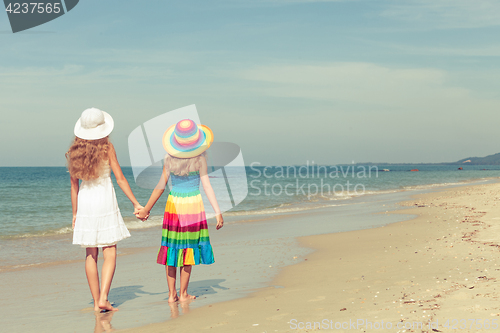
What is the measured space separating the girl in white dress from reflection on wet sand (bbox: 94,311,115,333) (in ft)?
0.23

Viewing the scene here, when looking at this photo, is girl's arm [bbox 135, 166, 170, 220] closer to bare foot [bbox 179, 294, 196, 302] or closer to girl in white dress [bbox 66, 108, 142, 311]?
girl in white dress [bbox 66, 108, 142, 311]

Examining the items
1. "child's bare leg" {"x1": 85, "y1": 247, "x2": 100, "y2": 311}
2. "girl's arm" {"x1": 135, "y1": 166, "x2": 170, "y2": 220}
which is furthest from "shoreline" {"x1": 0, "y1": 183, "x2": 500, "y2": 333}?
"girl's arm" {"x1": 135, "y1": 166, "x2": 170, "y2": 220}

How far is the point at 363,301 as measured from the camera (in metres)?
3.89

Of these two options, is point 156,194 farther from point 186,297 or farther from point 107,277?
point 186,297

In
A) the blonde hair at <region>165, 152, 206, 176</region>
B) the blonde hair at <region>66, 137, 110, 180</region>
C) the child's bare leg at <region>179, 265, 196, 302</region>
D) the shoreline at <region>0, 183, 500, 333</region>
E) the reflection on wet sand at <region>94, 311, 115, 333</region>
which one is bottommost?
the shoreline at <region>0, 183, 500, 333</region>

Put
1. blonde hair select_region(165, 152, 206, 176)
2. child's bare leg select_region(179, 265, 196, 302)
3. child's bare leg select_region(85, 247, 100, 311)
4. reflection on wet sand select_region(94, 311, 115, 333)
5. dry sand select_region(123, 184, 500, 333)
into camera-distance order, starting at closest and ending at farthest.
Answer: dry sand select_region(123, 184, 500, 333) → reflection on wet sand select_region(94, 311, 115, 333) → child's bare leg select_region(85, 247, 100, 311) → blonde hair select_region(165, 152, 206, 176) → child's bare leg select_region(179, 265, 196, 302)

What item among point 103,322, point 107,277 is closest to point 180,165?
point 107,277

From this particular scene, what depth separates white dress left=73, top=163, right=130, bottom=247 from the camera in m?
4.15

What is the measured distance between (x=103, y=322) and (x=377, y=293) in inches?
105

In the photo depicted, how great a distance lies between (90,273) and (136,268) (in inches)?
105

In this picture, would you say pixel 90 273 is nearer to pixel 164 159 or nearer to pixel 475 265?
pixel 164 159

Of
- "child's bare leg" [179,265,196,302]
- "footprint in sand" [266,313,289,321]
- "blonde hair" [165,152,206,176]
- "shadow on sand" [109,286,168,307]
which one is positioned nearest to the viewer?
"footprint in sand" [266,313,289,321]

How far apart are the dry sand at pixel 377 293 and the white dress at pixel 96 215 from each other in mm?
997

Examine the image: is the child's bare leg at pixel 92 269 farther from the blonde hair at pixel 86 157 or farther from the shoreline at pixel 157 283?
the blonde hair at pixel 86 157
